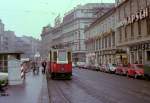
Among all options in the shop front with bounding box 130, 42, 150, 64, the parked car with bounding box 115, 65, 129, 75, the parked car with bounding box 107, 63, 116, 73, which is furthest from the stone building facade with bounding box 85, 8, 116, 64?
the parked car with bounding box 115, 65, 129, 75

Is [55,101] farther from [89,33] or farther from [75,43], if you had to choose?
[75,43]

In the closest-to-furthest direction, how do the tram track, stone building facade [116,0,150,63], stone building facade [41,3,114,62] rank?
1. the tram track
2. stone building facade [116,0,150,63]
3. stone building facade [41,3,114,62]

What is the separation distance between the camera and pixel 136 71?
4550cm

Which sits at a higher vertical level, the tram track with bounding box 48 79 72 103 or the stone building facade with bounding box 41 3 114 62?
the stone building facade with bounding box 41 3 114 62

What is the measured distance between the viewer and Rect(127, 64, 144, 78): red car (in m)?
44.6

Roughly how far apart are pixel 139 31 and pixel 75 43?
80725mm

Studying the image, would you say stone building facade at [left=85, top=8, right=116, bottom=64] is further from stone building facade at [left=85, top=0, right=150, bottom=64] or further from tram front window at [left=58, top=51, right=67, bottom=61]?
tram front window at [left=58, top=51, right=67, bottom=61]

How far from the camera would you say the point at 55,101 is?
802 inches

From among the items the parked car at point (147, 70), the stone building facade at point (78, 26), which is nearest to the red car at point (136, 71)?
the parked car at point (147, 70)

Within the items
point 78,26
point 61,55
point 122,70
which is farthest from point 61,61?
point 78,26

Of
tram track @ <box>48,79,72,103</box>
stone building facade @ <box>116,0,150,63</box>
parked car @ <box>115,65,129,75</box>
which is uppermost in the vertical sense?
stone building facade @ <box>116,0,150,63</box>

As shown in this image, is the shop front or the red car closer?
the red car

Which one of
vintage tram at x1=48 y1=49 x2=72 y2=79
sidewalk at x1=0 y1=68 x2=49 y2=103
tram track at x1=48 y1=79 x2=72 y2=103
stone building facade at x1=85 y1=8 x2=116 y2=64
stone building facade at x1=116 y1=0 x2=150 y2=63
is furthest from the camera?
stone building facade at x1=85 y1=8 x2=116 y2=64

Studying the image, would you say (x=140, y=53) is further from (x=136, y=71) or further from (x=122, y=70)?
(x=136, y=71)
